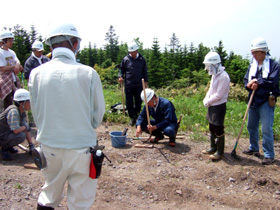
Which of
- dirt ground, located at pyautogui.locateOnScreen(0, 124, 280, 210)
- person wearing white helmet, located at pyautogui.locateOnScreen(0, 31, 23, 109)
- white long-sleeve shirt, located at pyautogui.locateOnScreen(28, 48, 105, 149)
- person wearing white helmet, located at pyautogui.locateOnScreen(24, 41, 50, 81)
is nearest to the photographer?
white long-sleeve shirt, located at pyautogui.locateOnScreen(28, 48, 105, 149)

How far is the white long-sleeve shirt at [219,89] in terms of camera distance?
14.6ft

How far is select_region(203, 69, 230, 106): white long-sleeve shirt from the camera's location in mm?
4441

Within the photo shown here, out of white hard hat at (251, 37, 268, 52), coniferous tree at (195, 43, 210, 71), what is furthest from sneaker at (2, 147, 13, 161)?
coniferous tree at (195, 43, 210, 71)

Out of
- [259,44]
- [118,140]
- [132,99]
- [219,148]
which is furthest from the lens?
[132,99]

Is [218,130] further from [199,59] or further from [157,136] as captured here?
[199,59]

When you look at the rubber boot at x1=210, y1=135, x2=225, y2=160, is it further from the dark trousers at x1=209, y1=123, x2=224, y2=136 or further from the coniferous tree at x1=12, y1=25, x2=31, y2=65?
the coniferous tree at x1=12, y1=25, x2=31, y2=65

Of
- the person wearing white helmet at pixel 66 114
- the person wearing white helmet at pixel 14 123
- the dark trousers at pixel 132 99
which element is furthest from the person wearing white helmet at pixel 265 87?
the person wearing white helmet at pixel 14 123

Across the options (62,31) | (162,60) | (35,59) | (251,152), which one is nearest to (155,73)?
(162,60)

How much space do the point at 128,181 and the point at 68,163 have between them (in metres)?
2.07

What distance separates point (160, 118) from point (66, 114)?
135 inches

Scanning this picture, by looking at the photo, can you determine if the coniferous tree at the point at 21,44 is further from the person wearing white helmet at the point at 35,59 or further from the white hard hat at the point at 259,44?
the white hard hat at the point at 259,44

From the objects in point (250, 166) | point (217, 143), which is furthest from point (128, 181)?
point (250, 166)

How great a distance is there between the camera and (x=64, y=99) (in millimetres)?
2049

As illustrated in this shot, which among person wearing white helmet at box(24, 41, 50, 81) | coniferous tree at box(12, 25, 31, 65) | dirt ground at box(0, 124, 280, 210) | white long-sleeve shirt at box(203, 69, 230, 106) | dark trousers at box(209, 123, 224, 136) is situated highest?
coniferous tree at box(12, 25, 31, 65)
